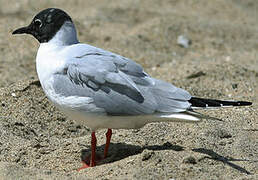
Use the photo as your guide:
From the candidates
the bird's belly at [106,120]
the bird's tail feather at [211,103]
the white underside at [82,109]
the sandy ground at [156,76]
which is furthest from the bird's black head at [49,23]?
the bird's tail feather at [211,103]

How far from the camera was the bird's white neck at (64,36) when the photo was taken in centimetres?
464

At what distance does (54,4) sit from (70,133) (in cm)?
545

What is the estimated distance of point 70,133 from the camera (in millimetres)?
5293

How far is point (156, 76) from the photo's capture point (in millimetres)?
7102

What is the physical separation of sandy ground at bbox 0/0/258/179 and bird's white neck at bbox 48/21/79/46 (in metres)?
0.95

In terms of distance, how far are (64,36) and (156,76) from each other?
8.67ft

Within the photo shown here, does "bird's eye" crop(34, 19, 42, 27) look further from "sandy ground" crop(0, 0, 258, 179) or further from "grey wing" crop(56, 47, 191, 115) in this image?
"sandy ground" crop(0, 0, 258, 179)

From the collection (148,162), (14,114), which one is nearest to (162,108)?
(148,162)

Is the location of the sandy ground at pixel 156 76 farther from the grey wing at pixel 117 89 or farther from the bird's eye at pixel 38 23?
the bird's eye at pixel 38 23

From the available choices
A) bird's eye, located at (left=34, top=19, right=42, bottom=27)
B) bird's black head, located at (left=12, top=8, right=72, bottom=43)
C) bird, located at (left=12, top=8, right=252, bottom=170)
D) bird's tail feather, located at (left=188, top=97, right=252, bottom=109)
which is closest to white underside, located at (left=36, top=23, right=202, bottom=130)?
bird, located at (left=12, top=8, right=252, bottom=170)

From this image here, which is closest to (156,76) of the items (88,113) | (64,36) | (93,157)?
(64,36)

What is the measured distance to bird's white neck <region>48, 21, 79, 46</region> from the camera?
15.2 ft

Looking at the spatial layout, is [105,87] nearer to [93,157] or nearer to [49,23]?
[93,157]

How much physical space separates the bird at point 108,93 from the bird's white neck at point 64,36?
15 cm
